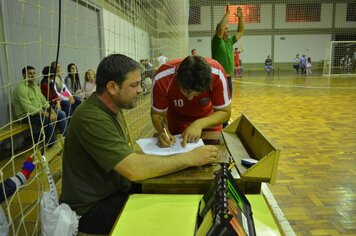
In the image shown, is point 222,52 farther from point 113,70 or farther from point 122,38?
point 113,70

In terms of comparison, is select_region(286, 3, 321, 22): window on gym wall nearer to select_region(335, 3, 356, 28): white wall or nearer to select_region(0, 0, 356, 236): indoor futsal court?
select_region(335, 3, 356, 28): white wall

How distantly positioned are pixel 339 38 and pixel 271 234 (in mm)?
24692

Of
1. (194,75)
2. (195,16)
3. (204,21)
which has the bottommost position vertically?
(194,75)

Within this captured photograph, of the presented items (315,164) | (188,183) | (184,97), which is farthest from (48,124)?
(315,164)

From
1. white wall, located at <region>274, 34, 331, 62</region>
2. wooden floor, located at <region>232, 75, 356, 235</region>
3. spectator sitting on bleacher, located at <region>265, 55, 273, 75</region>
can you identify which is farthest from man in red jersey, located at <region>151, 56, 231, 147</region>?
white wall, located at <region>274, 34, 331, 62</region>

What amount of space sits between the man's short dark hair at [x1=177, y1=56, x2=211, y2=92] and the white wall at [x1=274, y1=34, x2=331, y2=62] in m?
21.8

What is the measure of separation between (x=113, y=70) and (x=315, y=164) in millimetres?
3186

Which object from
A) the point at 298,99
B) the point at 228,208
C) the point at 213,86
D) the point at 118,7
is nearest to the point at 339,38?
the point at 298,99

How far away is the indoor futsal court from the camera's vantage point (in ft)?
4.47

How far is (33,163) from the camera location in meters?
2.01

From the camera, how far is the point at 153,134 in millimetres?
3193

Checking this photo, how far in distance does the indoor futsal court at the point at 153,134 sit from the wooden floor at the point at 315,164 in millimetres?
11

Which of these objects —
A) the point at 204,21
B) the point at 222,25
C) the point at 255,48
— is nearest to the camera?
the point at 222,25

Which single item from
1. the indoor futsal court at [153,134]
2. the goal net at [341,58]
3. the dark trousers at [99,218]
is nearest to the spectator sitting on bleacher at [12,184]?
the indoor futsal court at [153,134]
